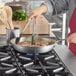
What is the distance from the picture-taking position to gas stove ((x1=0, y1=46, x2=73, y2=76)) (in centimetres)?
103

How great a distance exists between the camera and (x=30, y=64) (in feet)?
3.67

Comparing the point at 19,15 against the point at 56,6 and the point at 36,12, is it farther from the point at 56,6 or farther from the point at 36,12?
the point at 36,12

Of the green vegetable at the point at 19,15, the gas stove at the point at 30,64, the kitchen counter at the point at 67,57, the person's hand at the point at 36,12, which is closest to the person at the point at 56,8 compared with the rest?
the person's hand at the point at 36,12

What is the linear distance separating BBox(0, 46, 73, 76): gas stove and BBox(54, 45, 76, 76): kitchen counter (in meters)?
0.02

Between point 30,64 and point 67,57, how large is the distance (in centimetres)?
21

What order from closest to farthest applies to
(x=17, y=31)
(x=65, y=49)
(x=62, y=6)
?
(x=65, y=49) < (x=17, y=31) < (x=62, y=6)

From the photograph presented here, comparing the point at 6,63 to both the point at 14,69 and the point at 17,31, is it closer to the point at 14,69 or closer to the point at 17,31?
the point at 14,69

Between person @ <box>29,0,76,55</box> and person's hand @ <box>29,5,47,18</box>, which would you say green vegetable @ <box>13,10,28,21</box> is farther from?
person's hand @ <box>29,5,47,18</box>

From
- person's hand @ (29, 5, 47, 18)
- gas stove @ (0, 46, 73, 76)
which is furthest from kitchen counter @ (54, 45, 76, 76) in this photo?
person's hand @ (29, 5, 47, 18)

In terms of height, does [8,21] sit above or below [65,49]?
above

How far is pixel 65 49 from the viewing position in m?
1.37

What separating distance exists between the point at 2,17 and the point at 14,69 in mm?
696

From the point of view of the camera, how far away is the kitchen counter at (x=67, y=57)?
3.62 ft

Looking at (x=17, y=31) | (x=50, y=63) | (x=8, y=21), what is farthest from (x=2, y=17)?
(x=50, y=63)
